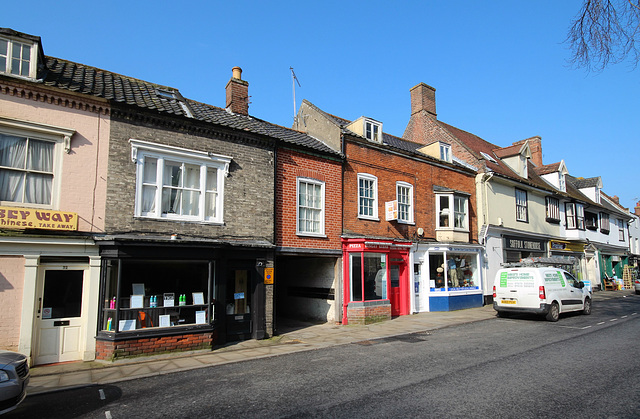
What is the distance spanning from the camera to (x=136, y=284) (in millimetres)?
10062

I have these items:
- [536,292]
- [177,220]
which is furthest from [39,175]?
[536,292]

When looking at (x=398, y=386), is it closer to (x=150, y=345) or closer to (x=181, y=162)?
(x=150, y=345)

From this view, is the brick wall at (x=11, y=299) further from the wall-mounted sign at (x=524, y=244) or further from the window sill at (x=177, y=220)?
the wall-mounted sign at (x=524, y=244)

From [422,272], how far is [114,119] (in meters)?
13.6

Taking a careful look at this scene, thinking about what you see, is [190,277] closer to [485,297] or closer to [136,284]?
[136,284]

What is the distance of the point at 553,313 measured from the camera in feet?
46.0

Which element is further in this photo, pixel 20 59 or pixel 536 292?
pixel 536 292

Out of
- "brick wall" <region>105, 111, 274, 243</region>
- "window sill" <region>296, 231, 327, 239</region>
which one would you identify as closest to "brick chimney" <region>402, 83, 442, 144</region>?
"window sill" <region>296, 231, 327, 239</region>

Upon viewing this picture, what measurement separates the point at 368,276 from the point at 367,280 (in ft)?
0.54

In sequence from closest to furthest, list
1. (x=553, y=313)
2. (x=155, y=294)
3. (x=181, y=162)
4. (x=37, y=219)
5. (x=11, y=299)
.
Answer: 1. (x=11, y=299)
2. (x=37, y=219)
3. (x=155, y=294)
4. (x=181, y=162)
5. (x=553, y=313)

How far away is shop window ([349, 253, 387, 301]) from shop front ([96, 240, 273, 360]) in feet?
12.9

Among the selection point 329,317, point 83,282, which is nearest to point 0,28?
point 83,282

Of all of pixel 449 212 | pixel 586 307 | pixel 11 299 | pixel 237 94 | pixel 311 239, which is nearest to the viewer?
pixel 11 299

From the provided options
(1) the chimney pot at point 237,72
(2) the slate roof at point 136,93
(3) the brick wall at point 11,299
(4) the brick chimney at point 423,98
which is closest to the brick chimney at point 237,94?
(1) the chimney pot at point 237,72
